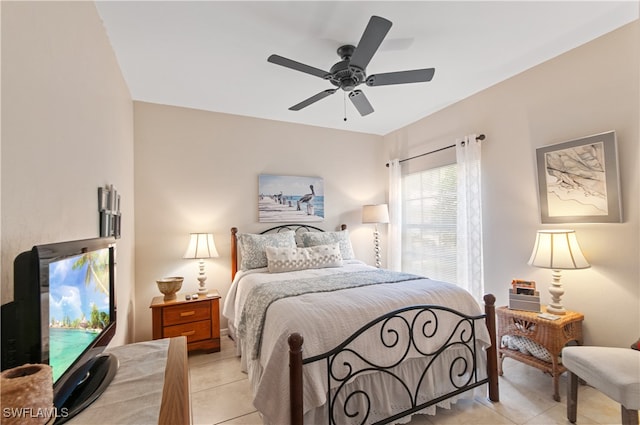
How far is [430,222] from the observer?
3.84 m

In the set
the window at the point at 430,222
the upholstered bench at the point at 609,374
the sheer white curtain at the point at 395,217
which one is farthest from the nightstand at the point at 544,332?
the sheer white curtain at the point at 395,217

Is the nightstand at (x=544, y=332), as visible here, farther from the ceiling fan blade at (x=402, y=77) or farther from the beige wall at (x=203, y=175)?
the beige wall at (x=203, y=175)

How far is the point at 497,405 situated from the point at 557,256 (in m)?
1.20

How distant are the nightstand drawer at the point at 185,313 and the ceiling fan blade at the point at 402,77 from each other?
2.67 metres

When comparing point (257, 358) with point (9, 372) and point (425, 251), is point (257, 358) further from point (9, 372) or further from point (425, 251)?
point (425, 251)

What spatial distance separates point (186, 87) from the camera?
2947mm

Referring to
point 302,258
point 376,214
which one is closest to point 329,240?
point 302,258

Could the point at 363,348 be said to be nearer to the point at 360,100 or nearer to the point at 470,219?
the point at 360,100

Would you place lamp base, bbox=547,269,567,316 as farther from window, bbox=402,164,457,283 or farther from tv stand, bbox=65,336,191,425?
tv stand, bbox=65,336,191,425

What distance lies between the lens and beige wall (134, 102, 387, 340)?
3238mm

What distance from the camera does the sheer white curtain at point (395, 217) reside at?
14.0 ft

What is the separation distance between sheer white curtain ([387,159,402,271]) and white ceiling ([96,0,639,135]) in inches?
53.5

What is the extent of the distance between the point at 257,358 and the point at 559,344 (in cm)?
224

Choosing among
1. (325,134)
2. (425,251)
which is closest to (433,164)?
(425,251)
